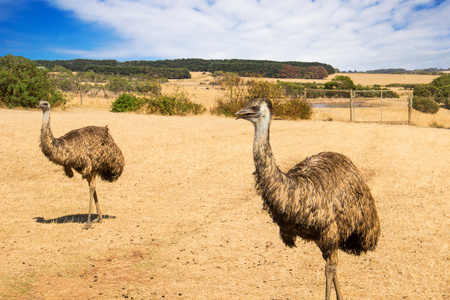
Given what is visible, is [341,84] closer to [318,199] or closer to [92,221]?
[92,221]

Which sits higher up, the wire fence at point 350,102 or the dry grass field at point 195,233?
the wire fence at point 350,102

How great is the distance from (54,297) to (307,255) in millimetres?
4138

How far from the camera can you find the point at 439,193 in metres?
10.1

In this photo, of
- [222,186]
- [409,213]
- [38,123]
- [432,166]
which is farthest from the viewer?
[38,123]

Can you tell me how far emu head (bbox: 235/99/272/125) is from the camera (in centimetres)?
410

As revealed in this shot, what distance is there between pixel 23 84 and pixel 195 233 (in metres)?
24.0

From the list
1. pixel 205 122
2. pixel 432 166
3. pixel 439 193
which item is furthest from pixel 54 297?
pixel 205 122

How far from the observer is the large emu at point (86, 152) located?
26.3 feet

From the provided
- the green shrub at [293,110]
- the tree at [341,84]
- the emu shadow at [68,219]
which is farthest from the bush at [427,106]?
the emu shadow at [68,219]

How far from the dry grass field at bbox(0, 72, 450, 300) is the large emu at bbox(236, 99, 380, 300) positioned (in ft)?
3.49

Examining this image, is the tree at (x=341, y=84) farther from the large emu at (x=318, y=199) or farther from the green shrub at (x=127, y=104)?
the large emu at (x=318, y=199)

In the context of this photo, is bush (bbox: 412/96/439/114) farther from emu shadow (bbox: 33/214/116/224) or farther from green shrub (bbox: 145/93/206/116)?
emu shadow (bbox: 33/214/116/224)

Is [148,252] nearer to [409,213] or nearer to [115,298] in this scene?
[115,298]

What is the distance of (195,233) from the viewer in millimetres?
7887
